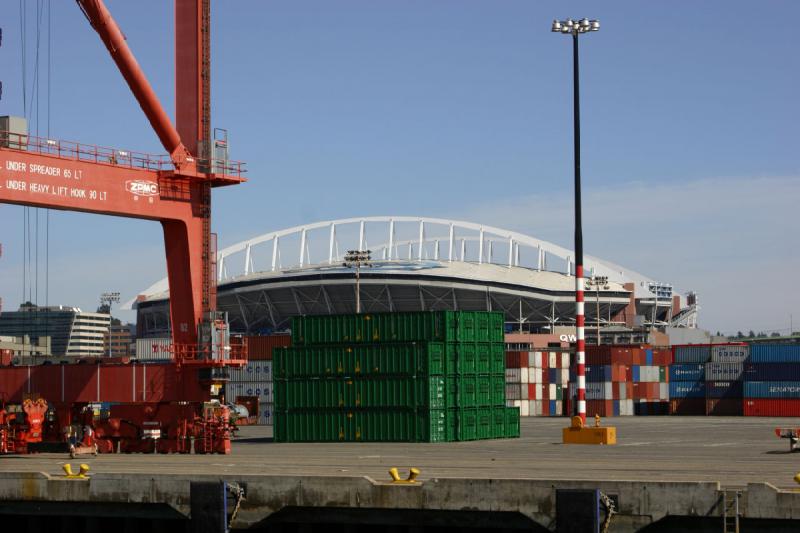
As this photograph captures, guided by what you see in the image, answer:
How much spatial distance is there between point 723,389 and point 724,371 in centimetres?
156

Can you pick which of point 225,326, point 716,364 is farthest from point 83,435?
point 716,364

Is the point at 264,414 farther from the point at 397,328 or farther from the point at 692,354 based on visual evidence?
the point at 397,328

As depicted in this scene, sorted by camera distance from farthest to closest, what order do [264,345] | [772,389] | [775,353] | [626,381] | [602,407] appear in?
[626,381]
[602,407]
[775,353]
[772,389]
[264,345]

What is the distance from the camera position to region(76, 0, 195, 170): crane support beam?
180 feet

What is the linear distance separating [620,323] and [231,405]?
113 metres

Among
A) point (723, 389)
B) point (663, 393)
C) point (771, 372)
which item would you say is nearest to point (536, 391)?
point (663, 393)

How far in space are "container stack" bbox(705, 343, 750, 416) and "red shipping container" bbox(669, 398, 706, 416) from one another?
110 centimetres

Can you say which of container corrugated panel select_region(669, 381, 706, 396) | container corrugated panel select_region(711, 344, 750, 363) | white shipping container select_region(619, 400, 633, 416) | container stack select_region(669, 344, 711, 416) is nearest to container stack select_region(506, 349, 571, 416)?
white shipping container select_region(619, 400, 633, 416)

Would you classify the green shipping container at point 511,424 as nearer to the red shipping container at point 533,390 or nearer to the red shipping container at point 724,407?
the red shipping container at point 724,407

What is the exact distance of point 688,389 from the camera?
107 meters

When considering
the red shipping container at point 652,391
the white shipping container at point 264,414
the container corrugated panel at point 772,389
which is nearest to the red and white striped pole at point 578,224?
the white shipping container at point 264,414

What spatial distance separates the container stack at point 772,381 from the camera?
99875 mm

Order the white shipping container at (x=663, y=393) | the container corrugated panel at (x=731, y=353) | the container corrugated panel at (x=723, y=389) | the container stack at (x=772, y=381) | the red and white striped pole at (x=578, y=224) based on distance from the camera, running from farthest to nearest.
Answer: the white shipping container at (x=663, y=393), the container corrugated panel at (x=731, y=353), the container corrugated panel at (x=723, y=389), the container stack at (x=772, y=381), the red and white striped pole at (x=578, y=224)

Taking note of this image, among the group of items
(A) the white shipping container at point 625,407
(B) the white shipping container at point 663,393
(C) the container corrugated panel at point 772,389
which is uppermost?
(C) the container corrugated panel at point 772,389
